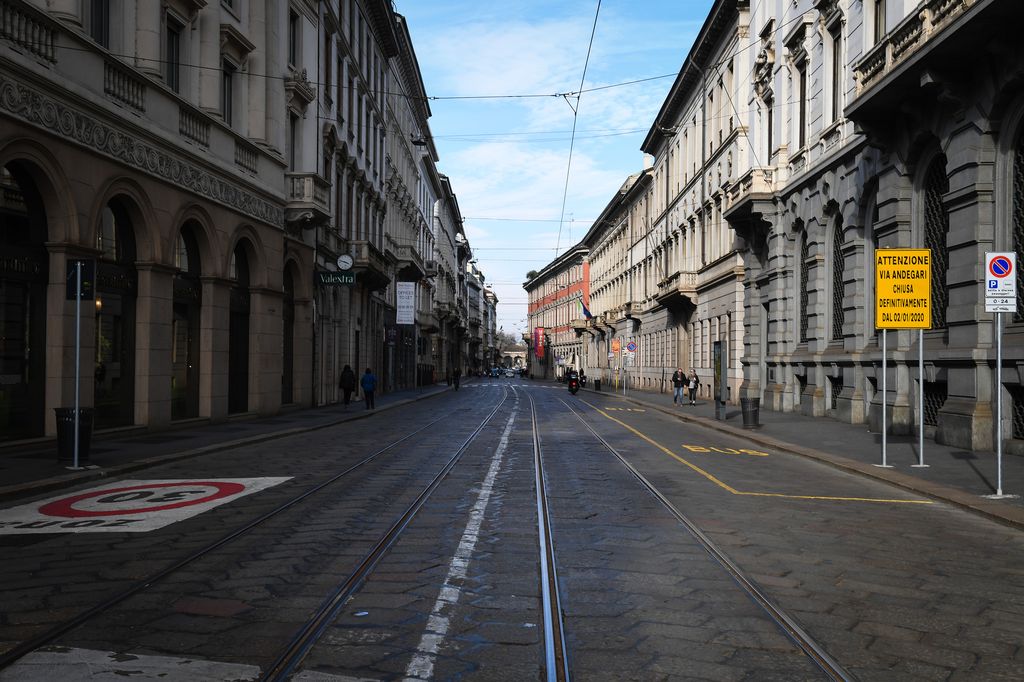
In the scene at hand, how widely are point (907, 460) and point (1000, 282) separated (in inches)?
192

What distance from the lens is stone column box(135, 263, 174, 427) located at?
63.3 feet

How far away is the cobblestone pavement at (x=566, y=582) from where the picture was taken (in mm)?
4965

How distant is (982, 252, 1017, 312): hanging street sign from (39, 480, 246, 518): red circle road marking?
1001cm

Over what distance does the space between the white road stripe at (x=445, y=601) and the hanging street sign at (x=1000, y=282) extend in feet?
22.9

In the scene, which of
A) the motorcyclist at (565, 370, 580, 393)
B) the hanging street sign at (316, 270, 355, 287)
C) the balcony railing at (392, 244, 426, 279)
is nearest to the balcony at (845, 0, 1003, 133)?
the hanging street sign at (316, 270, 355, 287)

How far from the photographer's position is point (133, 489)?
38.4 ft

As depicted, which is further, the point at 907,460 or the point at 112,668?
the point at 907,460

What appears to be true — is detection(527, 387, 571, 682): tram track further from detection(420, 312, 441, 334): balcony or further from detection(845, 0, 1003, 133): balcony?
detection(420, 312, 441, 334): balcony

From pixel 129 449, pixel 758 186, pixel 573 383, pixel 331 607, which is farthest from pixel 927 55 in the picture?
pixel 573 383

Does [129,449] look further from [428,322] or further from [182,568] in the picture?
[428,322]

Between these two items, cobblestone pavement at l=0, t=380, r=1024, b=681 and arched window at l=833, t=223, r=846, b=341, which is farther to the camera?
arched window at l=833, t=223, r=846, b=341

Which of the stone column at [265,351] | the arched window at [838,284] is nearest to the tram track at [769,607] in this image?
the arched window at [838,284]

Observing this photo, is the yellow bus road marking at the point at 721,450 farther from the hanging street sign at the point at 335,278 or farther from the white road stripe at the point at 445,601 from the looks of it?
the hanging street sign at the point at 335,278

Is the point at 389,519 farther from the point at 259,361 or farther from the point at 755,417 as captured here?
the point at 259,361
